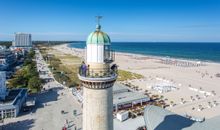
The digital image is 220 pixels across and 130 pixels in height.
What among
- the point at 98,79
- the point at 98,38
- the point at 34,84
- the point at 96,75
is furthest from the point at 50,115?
the point at 98,38

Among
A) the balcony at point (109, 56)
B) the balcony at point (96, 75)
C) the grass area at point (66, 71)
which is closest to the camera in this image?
the balcony at point (96, 75)

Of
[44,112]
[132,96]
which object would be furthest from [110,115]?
[132,96]

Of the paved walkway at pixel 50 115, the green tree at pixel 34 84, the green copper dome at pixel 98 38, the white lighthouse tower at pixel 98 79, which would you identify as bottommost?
the paved walkway at pixel 50 115

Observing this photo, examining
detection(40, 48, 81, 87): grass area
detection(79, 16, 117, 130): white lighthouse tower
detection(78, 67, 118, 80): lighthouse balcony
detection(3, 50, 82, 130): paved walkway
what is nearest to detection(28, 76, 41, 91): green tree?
detection(3, 50, 82, 130): paved walkway

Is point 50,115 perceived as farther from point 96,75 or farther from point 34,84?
point 96,75

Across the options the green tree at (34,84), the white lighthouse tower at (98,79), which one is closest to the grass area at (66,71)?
the green tree at (34,84)

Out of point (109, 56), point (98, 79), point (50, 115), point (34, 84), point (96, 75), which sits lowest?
point (50, 115)

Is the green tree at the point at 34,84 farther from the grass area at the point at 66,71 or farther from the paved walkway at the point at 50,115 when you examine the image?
the grass area at the point at 66,71
